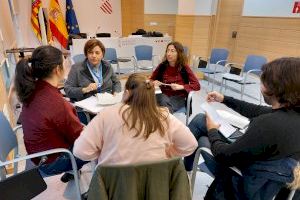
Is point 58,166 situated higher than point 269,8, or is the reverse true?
point 269,8

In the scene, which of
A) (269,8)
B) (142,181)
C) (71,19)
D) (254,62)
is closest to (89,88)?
(142,181)

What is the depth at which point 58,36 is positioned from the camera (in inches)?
209

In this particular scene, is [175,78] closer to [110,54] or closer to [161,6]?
[110,54]

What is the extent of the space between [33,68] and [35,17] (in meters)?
4.25

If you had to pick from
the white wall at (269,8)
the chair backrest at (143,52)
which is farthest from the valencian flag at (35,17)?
the white wall at (269,8)

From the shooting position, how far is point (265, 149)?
1.04m

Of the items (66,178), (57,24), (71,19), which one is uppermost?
(71,19)

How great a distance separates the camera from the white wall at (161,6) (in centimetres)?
600

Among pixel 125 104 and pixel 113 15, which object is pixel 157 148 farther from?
pixel 113 15

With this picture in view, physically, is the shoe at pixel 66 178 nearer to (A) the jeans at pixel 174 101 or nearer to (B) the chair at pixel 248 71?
(A) the jeans at pixel 174 101

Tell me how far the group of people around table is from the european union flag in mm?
4487

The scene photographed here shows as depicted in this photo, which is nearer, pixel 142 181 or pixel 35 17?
pixel 142 181

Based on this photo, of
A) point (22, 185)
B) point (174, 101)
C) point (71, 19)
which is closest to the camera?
point (22, 185)

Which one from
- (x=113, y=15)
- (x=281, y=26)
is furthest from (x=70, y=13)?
(x=281, y=26)
